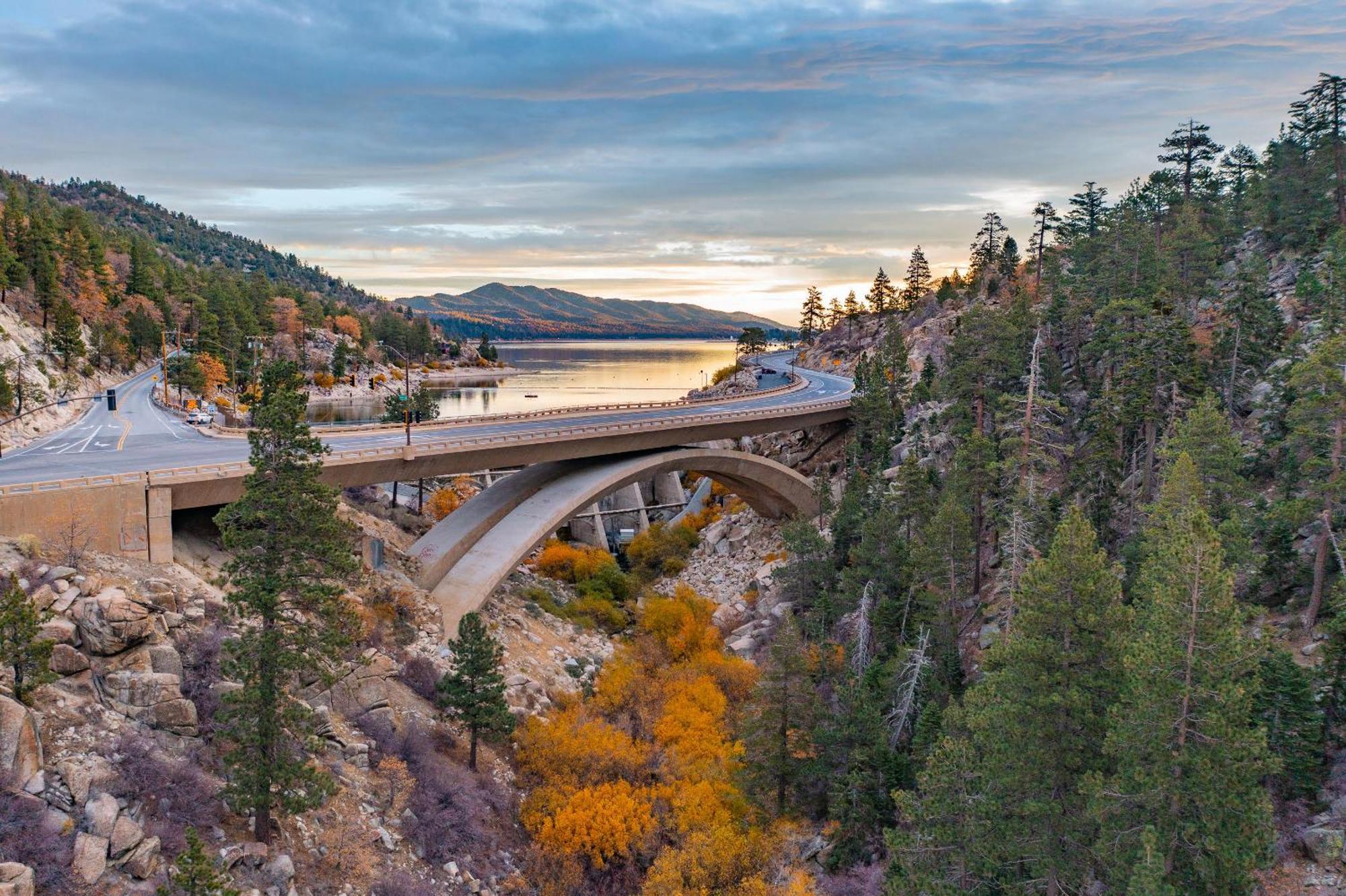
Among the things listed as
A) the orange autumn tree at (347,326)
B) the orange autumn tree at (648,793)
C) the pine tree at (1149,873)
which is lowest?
the orange autumn tree at (648,793)

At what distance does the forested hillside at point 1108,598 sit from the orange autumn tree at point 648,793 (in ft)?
6.62

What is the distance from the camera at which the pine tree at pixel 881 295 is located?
108938 millimetres

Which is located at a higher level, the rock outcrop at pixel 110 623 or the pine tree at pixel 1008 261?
the pine tree at pixel 1008 261

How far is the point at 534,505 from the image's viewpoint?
4494 centimetres

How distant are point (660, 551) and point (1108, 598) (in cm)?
4105

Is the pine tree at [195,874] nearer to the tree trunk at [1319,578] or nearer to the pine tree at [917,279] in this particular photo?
the tree trunk at [1319,578]

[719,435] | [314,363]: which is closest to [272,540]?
[719,435]

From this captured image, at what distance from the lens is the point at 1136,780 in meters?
15.6

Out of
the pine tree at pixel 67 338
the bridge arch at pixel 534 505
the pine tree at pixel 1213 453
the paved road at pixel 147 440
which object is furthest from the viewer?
the pine tree at pixel 67 338

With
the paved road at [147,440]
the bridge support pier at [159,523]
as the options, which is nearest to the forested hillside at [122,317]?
the paved road at [147,440]

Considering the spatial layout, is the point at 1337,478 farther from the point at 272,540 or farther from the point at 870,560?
the point at 272,540

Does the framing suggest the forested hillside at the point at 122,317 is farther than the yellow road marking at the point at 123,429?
Yes

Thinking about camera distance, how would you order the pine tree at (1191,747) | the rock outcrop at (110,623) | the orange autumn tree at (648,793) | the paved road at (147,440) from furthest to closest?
the paved road at (147,440) → the orange autumn tree at (648,793) → the rock outcrop at (110,623) → the pine tree at (1191,747)

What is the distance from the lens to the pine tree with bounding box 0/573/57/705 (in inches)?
707
